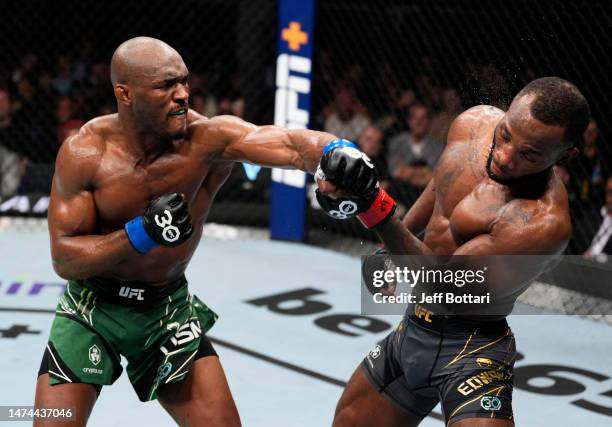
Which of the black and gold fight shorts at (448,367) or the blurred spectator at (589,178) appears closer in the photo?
the black and gold fight shorts at (448,367)

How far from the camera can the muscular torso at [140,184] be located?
287 centimetres

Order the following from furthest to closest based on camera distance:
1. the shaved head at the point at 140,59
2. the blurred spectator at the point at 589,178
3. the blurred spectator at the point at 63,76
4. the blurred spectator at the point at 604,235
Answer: the blurred spectator at the point at 63,76, the blurred spectator at the point at 589,178, the blurred spectator at the point at 604,235, the shaved head at the point at 140,59

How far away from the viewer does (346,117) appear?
6.52m

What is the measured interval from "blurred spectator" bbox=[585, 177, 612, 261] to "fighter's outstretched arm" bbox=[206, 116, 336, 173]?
303cm

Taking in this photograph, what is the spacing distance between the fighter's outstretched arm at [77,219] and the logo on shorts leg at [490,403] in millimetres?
1093

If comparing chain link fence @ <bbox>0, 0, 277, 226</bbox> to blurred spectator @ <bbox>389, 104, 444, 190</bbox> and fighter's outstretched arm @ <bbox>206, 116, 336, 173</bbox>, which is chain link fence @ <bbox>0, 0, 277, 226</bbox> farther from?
fighter's outstretched arm @ <bbox>206, 116, 336, 173</bbox>

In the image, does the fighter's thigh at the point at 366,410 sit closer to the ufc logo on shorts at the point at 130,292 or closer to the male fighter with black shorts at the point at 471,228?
the male fighter with black shorts at the point at 471,228

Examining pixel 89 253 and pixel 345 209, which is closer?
pixel 345 209

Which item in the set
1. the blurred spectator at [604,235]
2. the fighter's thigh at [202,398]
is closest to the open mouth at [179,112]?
the fighter's thigh at [202,398]

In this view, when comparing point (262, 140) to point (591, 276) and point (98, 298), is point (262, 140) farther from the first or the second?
point (591, 276)

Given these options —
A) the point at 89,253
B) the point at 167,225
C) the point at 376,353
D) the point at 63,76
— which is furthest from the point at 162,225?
the point at 63,76

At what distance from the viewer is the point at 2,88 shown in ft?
23.5

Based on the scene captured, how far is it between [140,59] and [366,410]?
4.15ft

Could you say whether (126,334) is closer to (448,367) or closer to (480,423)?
(448,367)
